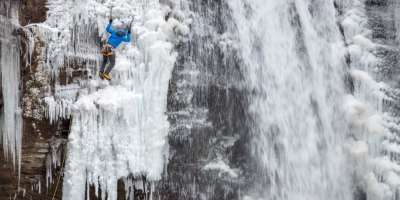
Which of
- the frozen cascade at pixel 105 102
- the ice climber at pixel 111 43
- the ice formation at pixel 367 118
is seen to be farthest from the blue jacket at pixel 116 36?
the ice formation at pixel 367 118

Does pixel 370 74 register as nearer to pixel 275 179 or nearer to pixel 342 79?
pixel 342 79

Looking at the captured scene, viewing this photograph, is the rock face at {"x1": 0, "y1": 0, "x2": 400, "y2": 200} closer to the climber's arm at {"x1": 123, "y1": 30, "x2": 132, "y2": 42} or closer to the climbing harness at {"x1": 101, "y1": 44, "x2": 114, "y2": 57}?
the climbing harness at {"x1": 101, "y1": 44, "x2": 114, "y2": 57}

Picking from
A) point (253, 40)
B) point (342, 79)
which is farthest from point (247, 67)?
point (342, 79)

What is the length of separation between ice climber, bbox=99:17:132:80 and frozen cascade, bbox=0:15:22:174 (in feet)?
3.29

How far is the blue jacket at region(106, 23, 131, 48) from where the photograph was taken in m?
5.57

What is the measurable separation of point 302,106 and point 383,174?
144 cm

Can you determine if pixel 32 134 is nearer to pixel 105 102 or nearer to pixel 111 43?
pixel 105 102

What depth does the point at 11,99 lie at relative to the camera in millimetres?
5504

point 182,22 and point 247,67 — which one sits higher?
point 182,22

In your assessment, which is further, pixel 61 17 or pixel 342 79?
pixel 342 79

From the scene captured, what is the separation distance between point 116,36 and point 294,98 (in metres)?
2.59

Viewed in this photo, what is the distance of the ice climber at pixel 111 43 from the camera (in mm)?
5570

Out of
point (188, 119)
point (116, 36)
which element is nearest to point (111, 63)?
point (116, 36)

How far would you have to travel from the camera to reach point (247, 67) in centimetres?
630
